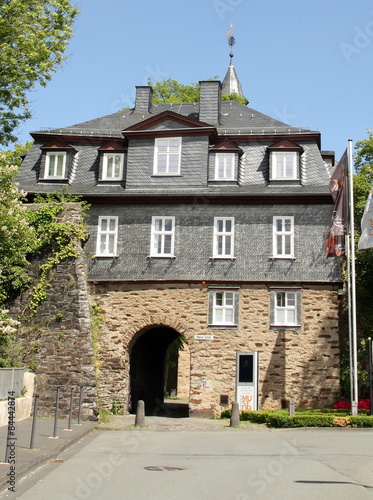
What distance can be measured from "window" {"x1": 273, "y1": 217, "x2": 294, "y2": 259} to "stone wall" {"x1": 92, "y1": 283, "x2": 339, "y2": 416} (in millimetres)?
1500

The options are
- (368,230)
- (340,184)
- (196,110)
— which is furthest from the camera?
(196,110)

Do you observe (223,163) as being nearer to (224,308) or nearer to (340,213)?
(340,213)

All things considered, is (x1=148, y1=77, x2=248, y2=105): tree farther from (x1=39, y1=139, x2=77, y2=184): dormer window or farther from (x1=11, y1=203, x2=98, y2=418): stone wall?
(x1=11, y1=203, x2=98, y2=418): stone wall

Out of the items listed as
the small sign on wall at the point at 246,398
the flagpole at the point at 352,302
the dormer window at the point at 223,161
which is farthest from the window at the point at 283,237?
the small sign on wall at the point at 246,398

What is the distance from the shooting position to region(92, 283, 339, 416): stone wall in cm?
2484

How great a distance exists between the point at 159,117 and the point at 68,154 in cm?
417

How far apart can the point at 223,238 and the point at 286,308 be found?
12.0ft

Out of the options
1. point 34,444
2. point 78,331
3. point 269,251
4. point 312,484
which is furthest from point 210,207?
point 312,484

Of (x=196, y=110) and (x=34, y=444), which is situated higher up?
(x=196, y=110)

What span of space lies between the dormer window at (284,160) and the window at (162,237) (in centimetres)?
443

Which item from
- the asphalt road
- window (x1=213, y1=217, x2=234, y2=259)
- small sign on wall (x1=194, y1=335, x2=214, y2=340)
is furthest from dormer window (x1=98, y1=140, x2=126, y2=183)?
the asphalt road

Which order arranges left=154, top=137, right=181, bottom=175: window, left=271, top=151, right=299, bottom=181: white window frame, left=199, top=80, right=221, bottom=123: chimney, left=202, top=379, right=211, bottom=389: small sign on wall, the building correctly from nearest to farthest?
1. the building
2. left=202, top=379, right=211, bottom=389: small sign on wall
3. left=271, top=151, right=299, bottom=181: white window frame
4. left=154, top=137, right=181, bottom=175: window
5. left=199, top=80, right=221, bottom=123: chimney

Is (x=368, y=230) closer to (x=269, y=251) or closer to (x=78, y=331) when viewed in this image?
(x=269, y=251)

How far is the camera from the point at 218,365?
25234mm
